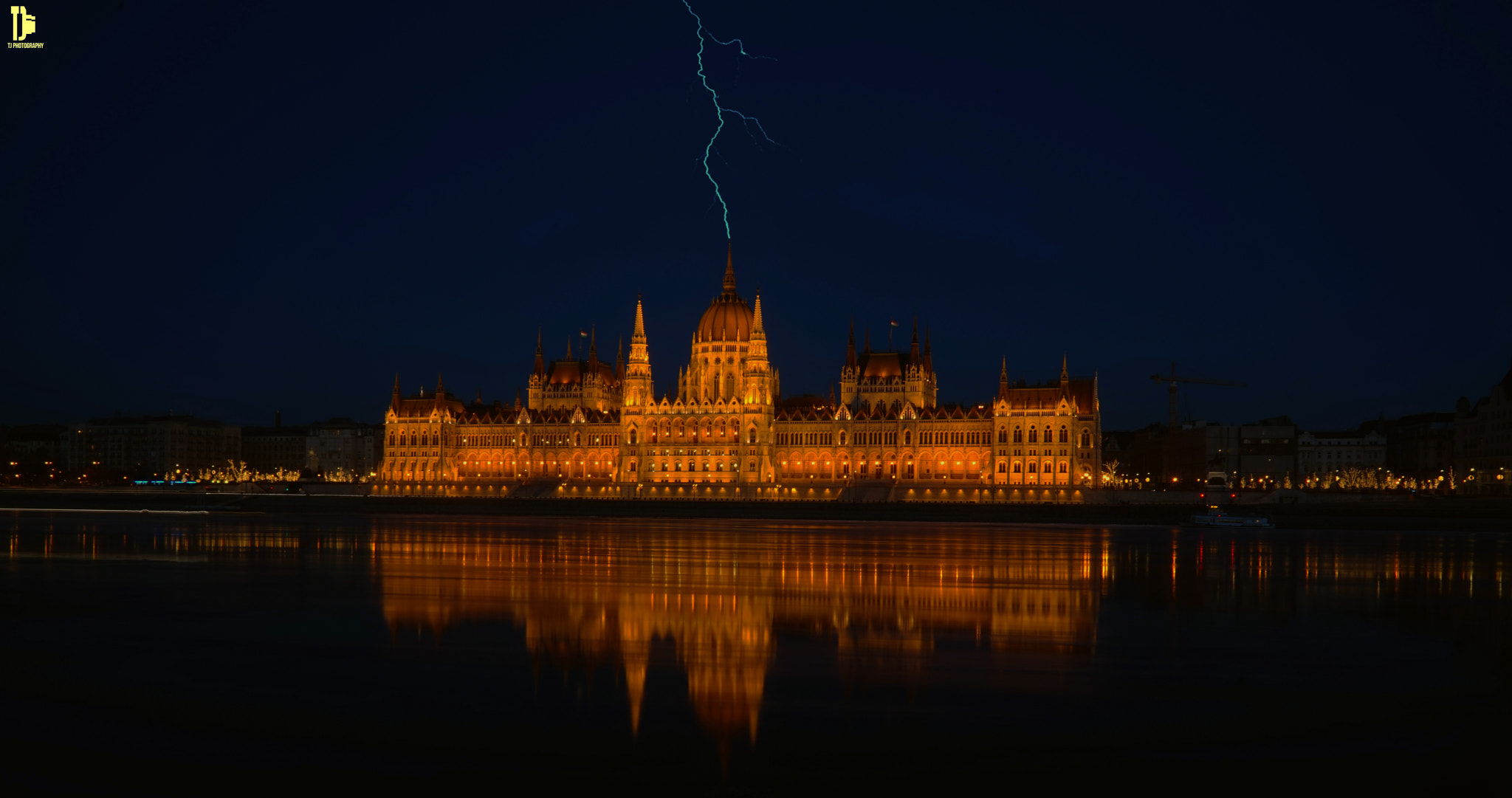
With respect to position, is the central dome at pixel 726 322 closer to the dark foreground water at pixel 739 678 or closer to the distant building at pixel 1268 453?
the distant building at pixel 1268 453

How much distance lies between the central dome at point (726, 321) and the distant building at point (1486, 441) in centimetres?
7080

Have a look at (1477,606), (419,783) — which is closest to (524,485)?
(1477,606)

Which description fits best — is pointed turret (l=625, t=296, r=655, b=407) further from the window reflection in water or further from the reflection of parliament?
the window reflection in water

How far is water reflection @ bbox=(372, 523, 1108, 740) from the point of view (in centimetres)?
1817

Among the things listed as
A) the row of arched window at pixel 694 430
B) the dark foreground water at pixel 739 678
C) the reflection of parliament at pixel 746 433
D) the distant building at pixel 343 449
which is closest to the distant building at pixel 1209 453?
the reflection of parliament at pixel 746 433

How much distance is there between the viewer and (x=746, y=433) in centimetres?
11719

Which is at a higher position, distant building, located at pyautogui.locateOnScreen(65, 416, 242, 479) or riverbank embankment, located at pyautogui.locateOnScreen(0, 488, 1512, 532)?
distant building, located at pyautogui.locateOnScreen(65, 416, 242, 479)

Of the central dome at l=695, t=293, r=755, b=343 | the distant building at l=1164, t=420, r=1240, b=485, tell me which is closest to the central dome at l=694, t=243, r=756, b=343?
the central dome at l=695, t=293, r=755, b=343

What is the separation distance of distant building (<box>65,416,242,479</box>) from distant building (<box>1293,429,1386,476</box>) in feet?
487

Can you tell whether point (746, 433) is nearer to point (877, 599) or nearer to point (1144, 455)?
point (1144, 455)

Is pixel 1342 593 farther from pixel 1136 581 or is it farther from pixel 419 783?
pixel 419 783

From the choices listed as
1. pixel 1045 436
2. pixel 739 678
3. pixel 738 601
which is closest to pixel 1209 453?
pixel 1045 436

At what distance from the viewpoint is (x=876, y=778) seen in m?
11.8

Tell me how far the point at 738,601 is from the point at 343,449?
169 meters
